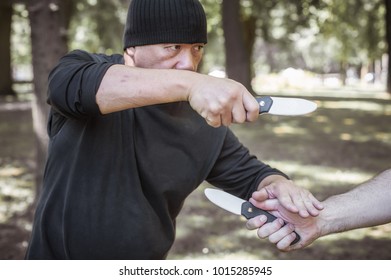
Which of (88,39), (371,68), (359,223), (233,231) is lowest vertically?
(371,68)

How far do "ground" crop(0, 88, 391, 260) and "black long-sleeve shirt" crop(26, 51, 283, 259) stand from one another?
2.39 m

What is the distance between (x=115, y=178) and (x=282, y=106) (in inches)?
27.7

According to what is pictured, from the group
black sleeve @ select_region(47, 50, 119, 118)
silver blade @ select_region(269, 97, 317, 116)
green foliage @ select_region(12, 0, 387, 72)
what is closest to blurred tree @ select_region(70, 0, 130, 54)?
green foliage @ select_region(12, 0, 387, 72)

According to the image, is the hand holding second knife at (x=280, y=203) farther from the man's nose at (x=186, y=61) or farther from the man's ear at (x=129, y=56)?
the man's ear at (x=129, y=56)

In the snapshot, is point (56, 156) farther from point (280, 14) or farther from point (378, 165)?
point (280, 14)

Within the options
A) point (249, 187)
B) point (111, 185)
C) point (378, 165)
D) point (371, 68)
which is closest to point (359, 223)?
point (249, 187)

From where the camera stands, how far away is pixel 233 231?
4930mm

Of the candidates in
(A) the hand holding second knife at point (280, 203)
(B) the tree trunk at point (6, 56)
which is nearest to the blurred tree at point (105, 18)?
(B) the tree trunk at point (6, 56)

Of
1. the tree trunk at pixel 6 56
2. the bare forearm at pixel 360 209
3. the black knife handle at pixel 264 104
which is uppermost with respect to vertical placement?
the black knife handle at pixel 264 104

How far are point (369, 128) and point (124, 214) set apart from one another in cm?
941

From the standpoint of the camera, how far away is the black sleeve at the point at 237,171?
89.2 inches

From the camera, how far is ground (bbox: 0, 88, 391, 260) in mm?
4512

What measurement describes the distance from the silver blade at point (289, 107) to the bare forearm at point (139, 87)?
262mm

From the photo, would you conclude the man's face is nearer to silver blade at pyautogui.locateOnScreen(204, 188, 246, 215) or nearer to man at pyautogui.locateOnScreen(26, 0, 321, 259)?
man at pyautogui.locateOnScreen(26, 0, 321, 259)
